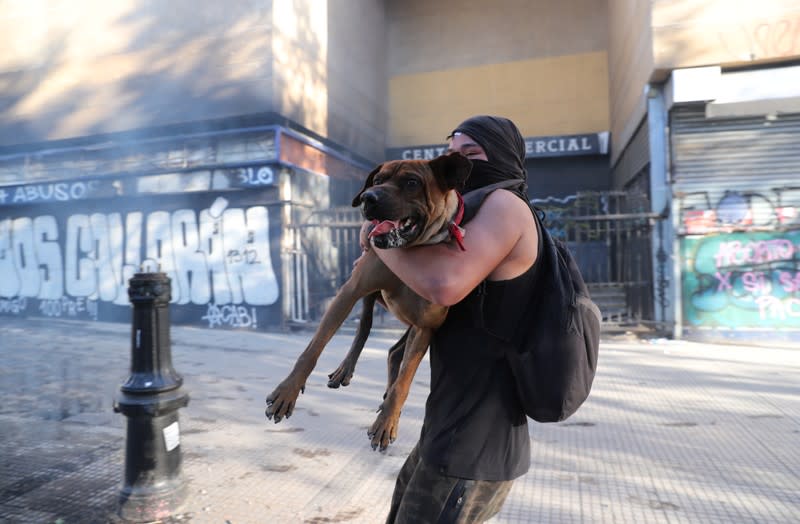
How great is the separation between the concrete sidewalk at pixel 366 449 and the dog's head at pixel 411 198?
222 centimetres

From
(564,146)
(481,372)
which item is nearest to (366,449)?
(481,372)

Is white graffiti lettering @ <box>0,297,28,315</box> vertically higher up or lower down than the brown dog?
lower down

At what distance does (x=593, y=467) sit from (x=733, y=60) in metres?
7.84

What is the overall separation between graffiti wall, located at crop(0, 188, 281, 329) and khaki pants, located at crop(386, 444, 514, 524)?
9.44 m

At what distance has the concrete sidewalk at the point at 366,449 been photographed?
3.10 meters

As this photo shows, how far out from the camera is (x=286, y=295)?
1061cm

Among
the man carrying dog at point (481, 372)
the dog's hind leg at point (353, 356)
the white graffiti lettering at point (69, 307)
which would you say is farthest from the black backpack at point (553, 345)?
the white graffiti lettering at point (69, 307)

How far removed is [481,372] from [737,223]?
29.9ft

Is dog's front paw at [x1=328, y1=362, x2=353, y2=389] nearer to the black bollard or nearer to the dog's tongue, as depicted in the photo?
the dog's tongue

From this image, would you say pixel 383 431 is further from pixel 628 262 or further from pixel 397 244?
pixel 628 262

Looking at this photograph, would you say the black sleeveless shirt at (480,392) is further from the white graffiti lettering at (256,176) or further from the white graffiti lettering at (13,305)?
the white graffiti lettering at (13,305)

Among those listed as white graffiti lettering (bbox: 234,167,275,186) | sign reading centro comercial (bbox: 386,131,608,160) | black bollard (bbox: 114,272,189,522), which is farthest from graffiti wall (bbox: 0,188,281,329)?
black bollard (bbox: 114,272,189,522)

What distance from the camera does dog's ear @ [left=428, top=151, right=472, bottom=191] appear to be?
1.35 m

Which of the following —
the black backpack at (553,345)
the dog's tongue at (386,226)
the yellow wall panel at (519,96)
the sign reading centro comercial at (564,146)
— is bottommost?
the black backpack at (553,345)
